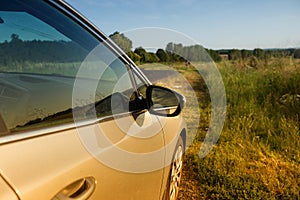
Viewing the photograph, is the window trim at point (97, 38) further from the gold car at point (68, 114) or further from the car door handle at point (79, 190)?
the car door handle at point (79, 190)

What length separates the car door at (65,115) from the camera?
936 millimetres

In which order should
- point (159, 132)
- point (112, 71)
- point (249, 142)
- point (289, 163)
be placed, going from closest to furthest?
point (112, 71) < point (159, 132) < point (289, 163) < point (249, 142)

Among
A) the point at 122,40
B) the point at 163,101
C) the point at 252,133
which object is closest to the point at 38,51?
the point at 122,40

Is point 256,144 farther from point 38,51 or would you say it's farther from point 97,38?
point 38,51

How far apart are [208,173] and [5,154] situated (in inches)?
119

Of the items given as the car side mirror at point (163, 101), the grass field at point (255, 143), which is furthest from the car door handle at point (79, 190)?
the grass field at point (255, 143)

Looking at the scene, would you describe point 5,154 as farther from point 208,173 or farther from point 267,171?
point 267,171

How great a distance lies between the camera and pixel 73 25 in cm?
147

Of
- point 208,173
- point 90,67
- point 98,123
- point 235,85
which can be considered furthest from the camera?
point 235,85

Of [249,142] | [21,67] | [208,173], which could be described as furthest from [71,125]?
[249,142]

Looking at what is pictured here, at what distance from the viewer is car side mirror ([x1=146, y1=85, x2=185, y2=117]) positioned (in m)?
2.09

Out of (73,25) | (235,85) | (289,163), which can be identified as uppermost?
(73,25)

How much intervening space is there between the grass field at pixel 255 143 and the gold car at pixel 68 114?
63.2 inches

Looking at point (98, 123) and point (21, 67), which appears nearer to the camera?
point (21, 67)
